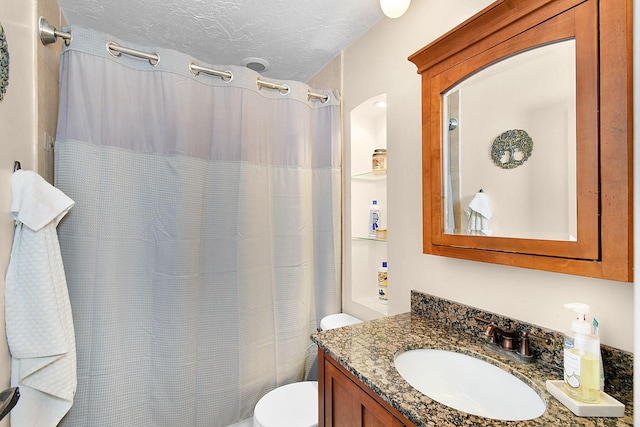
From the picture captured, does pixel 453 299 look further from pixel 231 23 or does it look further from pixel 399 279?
pixel 231 23

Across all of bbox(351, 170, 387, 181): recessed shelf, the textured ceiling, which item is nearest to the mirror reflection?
bbox(351, 170, 387, 181): recessed shelf

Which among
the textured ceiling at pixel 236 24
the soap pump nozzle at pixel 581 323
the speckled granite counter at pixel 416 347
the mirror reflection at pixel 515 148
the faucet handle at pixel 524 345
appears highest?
the textured ceiling at pixel 236 24

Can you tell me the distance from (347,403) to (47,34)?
1.79 m

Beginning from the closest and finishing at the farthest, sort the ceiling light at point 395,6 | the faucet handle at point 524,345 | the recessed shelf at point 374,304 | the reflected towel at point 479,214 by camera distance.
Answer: the faucet handle at point 524,345 < the reflected towel at point 479,214 < the ceiling light at point 395,6 < the recessed shelf at point 374,304

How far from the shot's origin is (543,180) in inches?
33.4

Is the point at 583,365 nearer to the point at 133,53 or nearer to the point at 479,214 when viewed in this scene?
the point at 479,214

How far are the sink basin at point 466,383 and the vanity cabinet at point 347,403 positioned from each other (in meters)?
0.17

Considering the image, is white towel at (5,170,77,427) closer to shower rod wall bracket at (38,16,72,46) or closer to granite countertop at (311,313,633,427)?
shower rod wall bracket at (38,16,72,46)

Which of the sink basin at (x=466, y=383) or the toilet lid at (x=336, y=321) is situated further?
the toilet lid at (x=336, y=321)

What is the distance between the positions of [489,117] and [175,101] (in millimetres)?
1370

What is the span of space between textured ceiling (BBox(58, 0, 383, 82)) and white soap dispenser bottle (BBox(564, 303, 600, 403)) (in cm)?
156

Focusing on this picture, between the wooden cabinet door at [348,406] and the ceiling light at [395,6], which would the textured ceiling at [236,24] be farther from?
the wooden cabinet door at [348,406]

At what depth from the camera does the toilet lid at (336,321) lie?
173 centimetres

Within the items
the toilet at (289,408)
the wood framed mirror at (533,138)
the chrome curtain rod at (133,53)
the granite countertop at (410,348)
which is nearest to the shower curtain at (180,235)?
the chrome curtain rod at (133,53)
